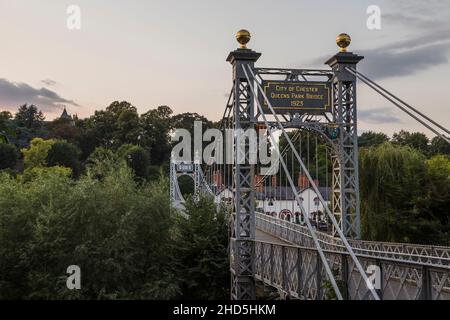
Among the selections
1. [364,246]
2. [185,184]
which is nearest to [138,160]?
[185,184]

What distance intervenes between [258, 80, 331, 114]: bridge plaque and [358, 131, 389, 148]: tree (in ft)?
187

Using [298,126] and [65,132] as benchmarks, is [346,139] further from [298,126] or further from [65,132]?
[65,132]

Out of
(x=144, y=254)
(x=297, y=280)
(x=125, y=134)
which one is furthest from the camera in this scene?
(x=125, y=134)

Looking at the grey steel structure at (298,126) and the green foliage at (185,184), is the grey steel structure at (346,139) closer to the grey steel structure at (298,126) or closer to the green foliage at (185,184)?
the grey steel structure at (298,126)

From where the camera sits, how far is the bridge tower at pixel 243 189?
14.3m

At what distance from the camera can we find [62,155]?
5875 centimetres

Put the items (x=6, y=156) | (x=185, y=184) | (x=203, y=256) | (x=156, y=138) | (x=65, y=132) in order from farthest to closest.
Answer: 1. (x=156, y=138)
2. (x=65, y=132)
3. (x=185, y=184)
4. (x=6, y=156)
5. (x=203, y=256)

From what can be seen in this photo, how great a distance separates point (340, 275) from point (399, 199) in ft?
57.6

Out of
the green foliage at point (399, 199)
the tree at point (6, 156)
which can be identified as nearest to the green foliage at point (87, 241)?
the green foliage at point (399, 199)
